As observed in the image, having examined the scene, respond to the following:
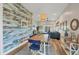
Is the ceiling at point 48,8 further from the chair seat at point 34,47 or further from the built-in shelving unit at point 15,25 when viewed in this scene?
the chair seat at point 34,47

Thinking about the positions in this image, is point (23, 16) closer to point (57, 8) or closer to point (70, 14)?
point (57, 8)

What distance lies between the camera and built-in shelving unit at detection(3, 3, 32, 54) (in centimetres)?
219

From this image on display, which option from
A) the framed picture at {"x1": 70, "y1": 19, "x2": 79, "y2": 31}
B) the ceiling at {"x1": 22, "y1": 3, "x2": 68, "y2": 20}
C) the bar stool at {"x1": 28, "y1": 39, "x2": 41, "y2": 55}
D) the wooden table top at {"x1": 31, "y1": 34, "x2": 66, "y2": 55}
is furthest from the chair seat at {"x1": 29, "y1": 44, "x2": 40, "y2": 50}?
the framed picture at {"x1": 70, "y1": 19, "x2": 79, "y2": 31}

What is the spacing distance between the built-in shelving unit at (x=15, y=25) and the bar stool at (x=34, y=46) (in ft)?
0.37

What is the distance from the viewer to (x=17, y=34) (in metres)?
2.21

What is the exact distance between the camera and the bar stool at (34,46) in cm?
223

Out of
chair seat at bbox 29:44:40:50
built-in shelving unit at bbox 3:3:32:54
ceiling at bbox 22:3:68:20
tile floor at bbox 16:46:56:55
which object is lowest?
tile floor at bbox 16:46:56:55

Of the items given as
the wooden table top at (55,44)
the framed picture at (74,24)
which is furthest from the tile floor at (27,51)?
the framed picture at (74,24)

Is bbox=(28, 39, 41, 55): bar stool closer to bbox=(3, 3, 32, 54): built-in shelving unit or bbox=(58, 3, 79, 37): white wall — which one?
bbox=(3, 3, 32, 54): built-in shelving unit

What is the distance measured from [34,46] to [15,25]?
41 cm

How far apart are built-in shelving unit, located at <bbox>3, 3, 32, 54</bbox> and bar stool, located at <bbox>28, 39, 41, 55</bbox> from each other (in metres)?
0.11

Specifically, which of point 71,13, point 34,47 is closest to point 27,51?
point 34,47
